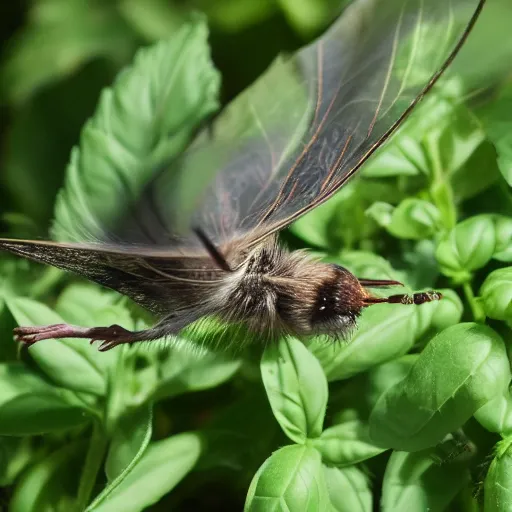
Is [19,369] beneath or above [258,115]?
beneath

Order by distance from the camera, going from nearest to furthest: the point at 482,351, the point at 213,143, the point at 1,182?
the point at 482,351 → the point at 213,143 → the point at 1,182

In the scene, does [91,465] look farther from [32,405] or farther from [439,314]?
[439,314]

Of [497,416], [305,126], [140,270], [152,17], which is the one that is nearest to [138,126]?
[305,126]

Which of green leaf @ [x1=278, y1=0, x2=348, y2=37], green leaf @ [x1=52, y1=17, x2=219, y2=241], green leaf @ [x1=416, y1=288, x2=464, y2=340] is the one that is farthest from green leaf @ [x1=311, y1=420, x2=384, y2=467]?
green leaf @ [x1=278, y1=0, x2=348, y2=37]

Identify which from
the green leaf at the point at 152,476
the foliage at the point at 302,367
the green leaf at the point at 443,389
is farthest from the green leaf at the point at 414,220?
the green leaf at the point at 152,476

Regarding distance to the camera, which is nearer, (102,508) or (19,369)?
(102,508)

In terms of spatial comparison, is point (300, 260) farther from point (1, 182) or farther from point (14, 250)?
point (1, 182)

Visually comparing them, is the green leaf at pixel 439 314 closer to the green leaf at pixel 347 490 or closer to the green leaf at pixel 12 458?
the green leaf at pixel 347 490

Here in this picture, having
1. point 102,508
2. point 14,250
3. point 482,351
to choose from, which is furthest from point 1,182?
point 482,351

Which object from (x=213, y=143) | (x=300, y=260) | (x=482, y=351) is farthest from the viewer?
(x=213, y=143)
